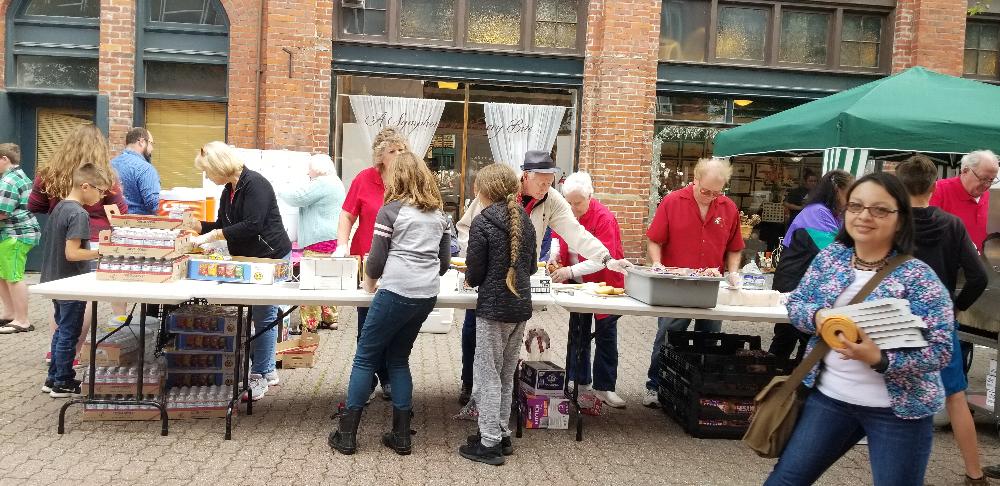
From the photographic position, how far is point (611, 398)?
633cm

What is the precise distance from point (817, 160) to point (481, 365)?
8573 millimetres

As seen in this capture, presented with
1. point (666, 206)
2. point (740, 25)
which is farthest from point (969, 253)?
point (740, 25)

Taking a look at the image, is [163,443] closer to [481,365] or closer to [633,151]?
[481,365]

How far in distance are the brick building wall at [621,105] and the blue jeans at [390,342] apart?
22.5 ft

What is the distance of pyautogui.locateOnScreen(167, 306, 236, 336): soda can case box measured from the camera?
569cm

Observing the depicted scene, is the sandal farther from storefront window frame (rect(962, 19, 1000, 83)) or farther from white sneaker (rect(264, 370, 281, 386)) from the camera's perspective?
storefront window frame (rect(962, 19, 1000, 83))

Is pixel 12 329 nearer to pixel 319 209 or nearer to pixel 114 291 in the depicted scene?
pixel 319 209

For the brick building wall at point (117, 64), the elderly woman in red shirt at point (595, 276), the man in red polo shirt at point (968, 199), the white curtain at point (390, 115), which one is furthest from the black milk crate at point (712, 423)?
the brick building wall at point (117, 64)

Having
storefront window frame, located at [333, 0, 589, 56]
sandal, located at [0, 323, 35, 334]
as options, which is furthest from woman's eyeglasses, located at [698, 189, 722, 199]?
sandal, located at [0, 323, 35, 334]

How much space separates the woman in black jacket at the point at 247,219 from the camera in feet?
18.4

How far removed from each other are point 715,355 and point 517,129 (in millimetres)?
6306

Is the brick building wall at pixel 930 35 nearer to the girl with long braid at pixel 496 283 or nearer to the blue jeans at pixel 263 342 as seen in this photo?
the girl with long braid at pixel 496 283

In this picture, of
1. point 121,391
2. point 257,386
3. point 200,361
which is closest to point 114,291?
point 121,391

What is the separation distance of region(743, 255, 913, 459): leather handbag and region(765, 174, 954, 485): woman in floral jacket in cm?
3
